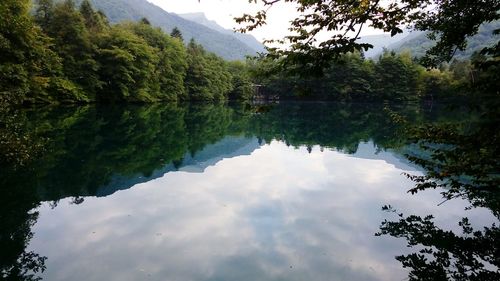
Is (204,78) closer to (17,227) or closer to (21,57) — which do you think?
(21,57)

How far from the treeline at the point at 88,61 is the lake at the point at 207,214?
11.8m

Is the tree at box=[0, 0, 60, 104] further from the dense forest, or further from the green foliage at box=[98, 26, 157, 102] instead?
the green foliage at box=[98, 26, 157, 102]

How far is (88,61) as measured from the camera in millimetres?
53969

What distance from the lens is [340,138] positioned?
29.8 meters

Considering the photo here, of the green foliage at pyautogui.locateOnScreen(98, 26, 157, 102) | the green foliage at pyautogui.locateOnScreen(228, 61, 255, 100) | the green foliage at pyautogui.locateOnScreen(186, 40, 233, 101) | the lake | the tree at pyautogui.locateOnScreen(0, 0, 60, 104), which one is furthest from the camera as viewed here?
the green foliage at pyautogui.locateOnScreen(228, 61, 255, 100)

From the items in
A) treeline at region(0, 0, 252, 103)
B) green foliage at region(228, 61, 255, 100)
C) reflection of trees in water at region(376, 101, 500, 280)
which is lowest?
green foliage at region(228, 61, 255, 100)

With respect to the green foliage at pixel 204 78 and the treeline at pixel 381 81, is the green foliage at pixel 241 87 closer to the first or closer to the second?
the green foliage at pixel 204 78

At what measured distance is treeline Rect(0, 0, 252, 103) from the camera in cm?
3659

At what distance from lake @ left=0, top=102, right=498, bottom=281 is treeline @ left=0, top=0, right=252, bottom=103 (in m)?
11.8

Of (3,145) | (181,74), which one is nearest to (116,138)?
(3,145)

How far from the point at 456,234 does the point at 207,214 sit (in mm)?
6454

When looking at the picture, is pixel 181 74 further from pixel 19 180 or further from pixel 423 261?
pixel 423 261

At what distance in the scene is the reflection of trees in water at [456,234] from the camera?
253 inches

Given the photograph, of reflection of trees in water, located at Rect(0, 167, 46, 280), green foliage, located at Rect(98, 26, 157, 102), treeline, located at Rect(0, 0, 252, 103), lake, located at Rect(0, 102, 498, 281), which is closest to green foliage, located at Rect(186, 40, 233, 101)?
treeline, located at Rect(0, 0, 252, 103)
